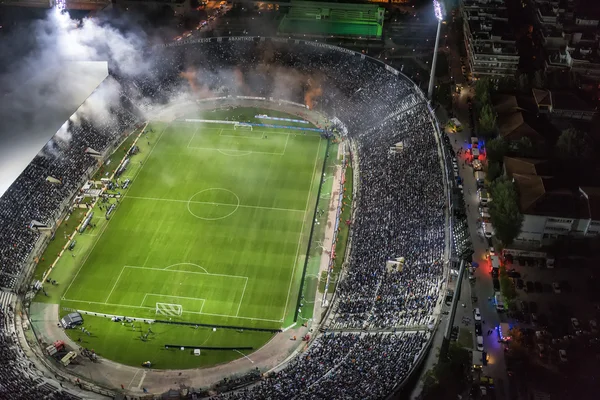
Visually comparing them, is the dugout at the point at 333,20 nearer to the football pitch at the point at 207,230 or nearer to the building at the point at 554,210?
the football pitch at the point at 207,230

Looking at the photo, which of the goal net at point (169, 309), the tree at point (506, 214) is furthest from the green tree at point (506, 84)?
the goal net at point (169, 309)

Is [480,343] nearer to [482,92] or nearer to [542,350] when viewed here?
[542,350]

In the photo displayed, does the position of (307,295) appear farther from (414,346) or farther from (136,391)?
(136,391)

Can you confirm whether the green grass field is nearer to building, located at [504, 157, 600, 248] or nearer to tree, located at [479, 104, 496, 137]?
tree, located at [479, 104, 496, 137]

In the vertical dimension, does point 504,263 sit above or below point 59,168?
below

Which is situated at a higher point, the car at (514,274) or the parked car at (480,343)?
the car at (514,274)

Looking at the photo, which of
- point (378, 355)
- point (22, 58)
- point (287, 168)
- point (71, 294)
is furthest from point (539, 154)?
point (22, 58)
